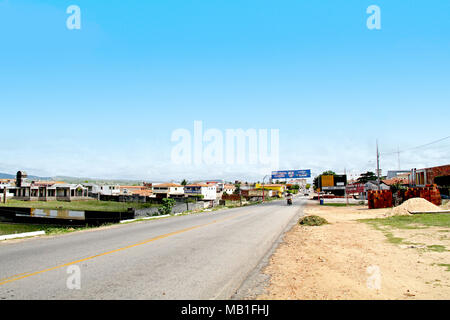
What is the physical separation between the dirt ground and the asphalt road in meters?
1.00

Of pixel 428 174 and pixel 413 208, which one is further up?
pixel 428 174

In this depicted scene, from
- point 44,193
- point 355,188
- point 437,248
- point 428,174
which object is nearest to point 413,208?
point 437,248

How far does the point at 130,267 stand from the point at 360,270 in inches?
237

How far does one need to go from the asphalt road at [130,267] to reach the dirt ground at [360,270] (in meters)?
1.00

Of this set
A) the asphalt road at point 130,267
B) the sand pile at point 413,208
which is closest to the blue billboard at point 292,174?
the sand pile at point 413,208

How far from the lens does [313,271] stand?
8.24m

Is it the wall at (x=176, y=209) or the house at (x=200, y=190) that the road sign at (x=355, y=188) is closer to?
the wall at (x=176, y=209)

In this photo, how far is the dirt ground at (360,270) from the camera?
6.39 meters

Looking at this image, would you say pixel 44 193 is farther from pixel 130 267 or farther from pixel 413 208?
pixel 130 267

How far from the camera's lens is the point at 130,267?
324 inches

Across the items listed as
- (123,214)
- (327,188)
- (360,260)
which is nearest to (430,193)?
(360,260)

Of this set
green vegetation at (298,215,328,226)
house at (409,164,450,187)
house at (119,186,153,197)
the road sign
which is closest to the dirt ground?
green vegetation at (298,215,328,226)

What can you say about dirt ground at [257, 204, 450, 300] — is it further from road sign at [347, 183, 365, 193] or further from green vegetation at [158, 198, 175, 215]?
road sign at [347, 183, 365, 193]
